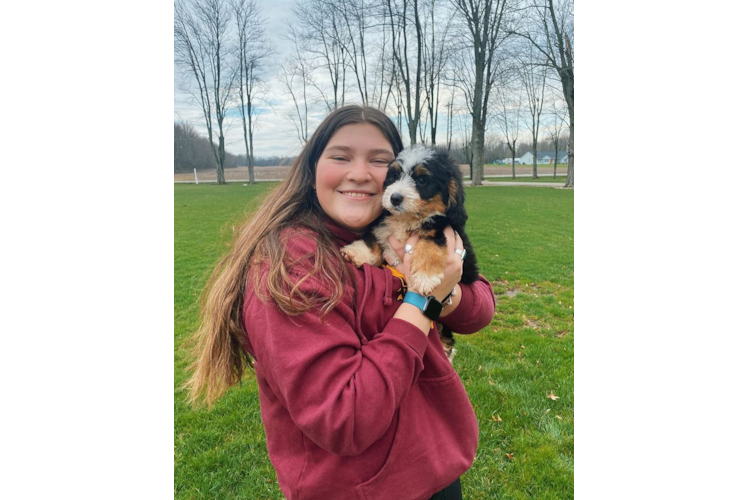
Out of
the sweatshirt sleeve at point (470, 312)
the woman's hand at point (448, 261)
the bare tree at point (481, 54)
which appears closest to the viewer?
the woman's hand at point (448, 261)

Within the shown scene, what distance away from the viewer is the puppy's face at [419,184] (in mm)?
2271

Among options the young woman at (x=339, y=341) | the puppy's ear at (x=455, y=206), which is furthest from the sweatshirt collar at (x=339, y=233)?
the puppy's ear at (x=455, y=206)

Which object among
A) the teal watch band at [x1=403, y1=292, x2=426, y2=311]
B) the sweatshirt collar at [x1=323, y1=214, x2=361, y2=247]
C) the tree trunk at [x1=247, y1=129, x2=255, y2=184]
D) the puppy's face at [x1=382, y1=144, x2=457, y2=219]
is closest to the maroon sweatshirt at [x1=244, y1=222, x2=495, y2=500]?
the teal watch band at [x1=403, y1=292, x2=426, y2=311]

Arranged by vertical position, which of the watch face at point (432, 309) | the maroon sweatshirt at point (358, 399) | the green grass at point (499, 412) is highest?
the watch face at point (432, 309)

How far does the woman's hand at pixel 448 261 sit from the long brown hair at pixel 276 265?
0.43 metres

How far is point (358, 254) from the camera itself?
6.90ft

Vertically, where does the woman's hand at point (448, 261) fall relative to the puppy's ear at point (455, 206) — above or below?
below

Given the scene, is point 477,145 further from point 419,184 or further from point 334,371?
point 334,371
